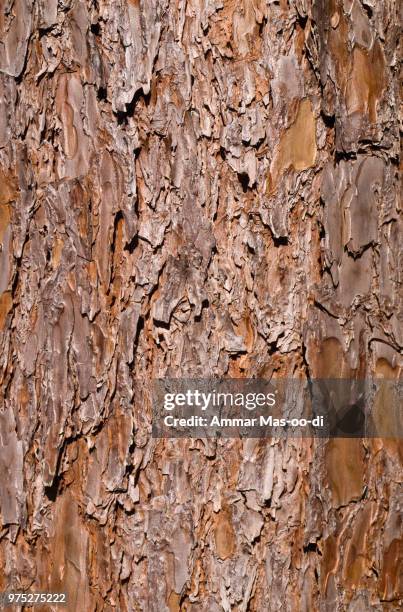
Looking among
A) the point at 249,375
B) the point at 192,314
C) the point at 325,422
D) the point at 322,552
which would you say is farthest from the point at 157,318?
the point at 322,552

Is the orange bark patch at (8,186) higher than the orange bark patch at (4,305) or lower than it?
higher

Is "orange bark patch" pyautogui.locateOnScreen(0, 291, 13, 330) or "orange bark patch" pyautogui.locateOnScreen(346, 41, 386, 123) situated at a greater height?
"orange bark patch" pyautogui.locateOnScreen(346, 41, 386, 123)

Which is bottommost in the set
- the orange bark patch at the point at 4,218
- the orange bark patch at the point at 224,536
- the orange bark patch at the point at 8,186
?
the orange bark patch at the point at 224,536

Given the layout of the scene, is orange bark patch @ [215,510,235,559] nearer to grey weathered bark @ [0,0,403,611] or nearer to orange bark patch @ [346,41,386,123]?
grey weathered bark @ [0,0,403,611]

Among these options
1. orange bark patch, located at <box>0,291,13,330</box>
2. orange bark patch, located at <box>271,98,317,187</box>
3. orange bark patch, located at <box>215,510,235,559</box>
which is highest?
orange bark patch, located at <box>271,98,317,187</box>

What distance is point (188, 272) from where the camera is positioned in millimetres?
1086

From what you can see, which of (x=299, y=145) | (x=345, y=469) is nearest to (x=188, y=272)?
(x=299, y=145)

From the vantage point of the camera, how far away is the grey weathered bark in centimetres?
108

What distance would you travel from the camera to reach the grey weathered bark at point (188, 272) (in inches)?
42.6

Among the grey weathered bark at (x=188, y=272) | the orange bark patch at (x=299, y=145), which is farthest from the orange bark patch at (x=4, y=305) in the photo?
the orange bark patch at (x=299, y=145)

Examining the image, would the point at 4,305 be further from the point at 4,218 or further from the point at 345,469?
the point at 345,469

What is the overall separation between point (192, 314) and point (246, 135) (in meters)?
0.25

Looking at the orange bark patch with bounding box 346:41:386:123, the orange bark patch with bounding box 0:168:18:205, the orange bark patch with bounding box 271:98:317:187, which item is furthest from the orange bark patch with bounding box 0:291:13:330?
the orange bark patch with bounding box 346:41:386:123

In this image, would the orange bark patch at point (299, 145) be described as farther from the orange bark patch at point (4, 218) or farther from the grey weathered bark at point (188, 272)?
the orange bark patch at point (4, 218)
